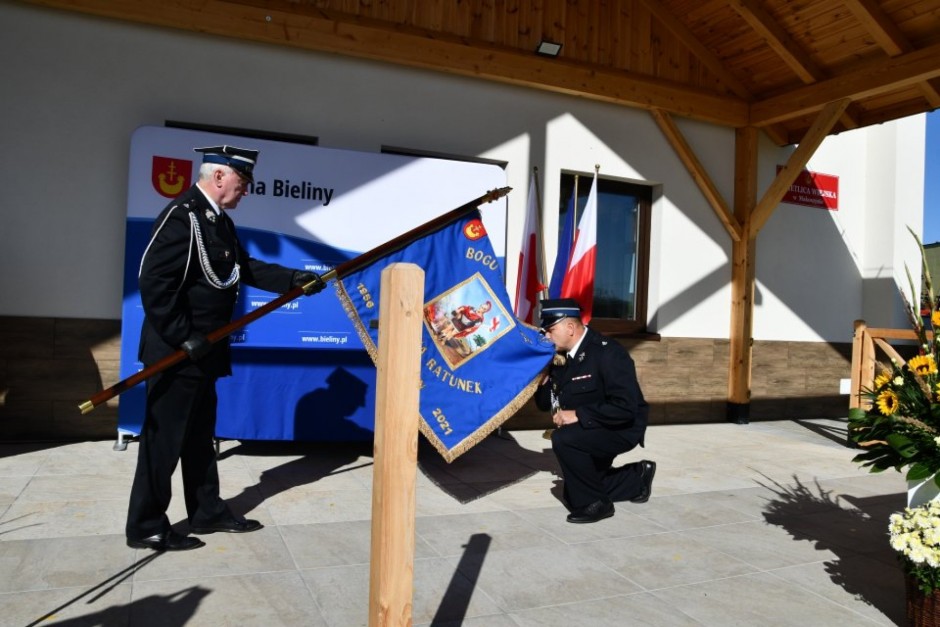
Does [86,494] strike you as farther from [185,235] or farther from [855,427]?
[855,427]

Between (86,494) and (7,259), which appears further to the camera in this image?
(7,259)

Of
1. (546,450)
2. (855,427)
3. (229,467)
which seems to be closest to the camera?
(855,427)

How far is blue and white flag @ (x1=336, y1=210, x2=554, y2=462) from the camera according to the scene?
4.10 meters

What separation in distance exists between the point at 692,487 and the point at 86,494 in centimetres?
372

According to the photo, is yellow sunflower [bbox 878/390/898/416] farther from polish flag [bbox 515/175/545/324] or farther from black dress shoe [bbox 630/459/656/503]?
polish flag [bbox 515/175/545/324]

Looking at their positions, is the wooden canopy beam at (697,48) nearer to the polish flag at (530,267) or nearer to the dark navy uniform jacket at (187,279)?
the polish flag at (530,267)

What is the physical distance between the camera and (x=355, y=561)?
316cm

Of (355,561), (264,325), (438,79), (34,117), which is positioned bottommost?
(355,561)

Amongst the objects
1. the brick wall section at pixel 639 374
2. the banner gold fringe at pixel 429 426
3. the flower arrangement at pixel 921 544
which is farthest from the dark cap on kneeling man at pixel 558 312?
the brick wall section at pixel 639 374

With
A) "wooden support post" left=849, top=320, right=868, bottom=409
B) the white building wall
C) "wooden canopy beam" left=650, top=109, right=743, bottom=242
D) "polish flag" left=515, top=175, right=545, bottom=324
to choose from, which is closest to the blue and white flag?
"polish flag" left=515, top=175, right=545, bottom=324

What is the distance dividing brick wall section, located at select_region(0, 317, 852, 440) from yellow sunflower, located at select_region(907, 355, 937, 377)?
4.19 metres

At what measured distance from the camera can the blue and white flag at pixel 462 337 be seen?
4.10 m

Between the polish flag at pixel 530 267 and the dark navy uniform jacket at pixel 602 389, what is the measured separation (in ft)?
6.69

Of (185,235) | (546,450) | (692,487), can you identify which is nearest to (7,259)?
(185,235)
